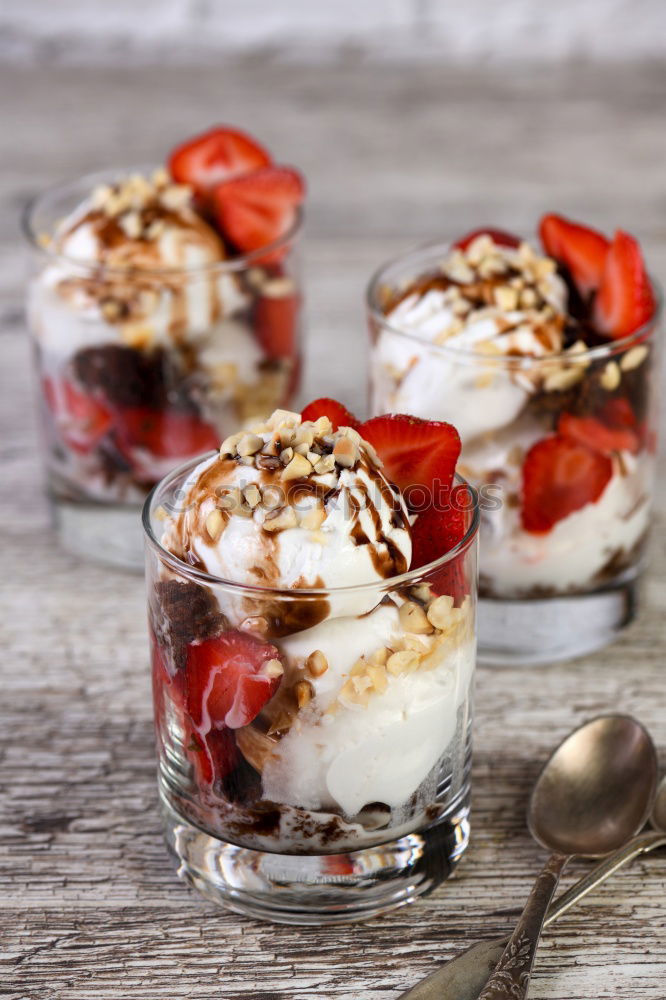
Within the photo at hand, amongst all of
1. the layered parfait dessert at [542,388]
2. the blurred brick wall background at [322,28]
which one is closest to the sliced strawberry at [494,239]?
the layered parfait dessert at [542,388]

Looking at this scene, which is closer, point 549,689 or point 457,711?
point 457,711

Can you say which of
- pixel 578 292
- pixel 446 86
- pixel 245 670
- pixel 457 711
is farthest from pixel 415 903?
pixel 446 86

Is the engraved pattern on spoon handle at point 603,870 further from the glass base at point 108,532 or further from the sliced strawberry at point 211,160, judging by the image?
the sliced strawberry at point 211,160

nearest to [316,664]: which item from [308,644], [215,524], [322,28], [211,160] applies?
[308,644]

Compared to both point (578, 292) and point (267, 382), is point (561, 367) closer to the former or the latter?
point (578, 292)

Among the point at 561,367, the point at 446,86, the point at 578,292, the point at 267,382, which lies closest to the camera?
the point at 561,367
